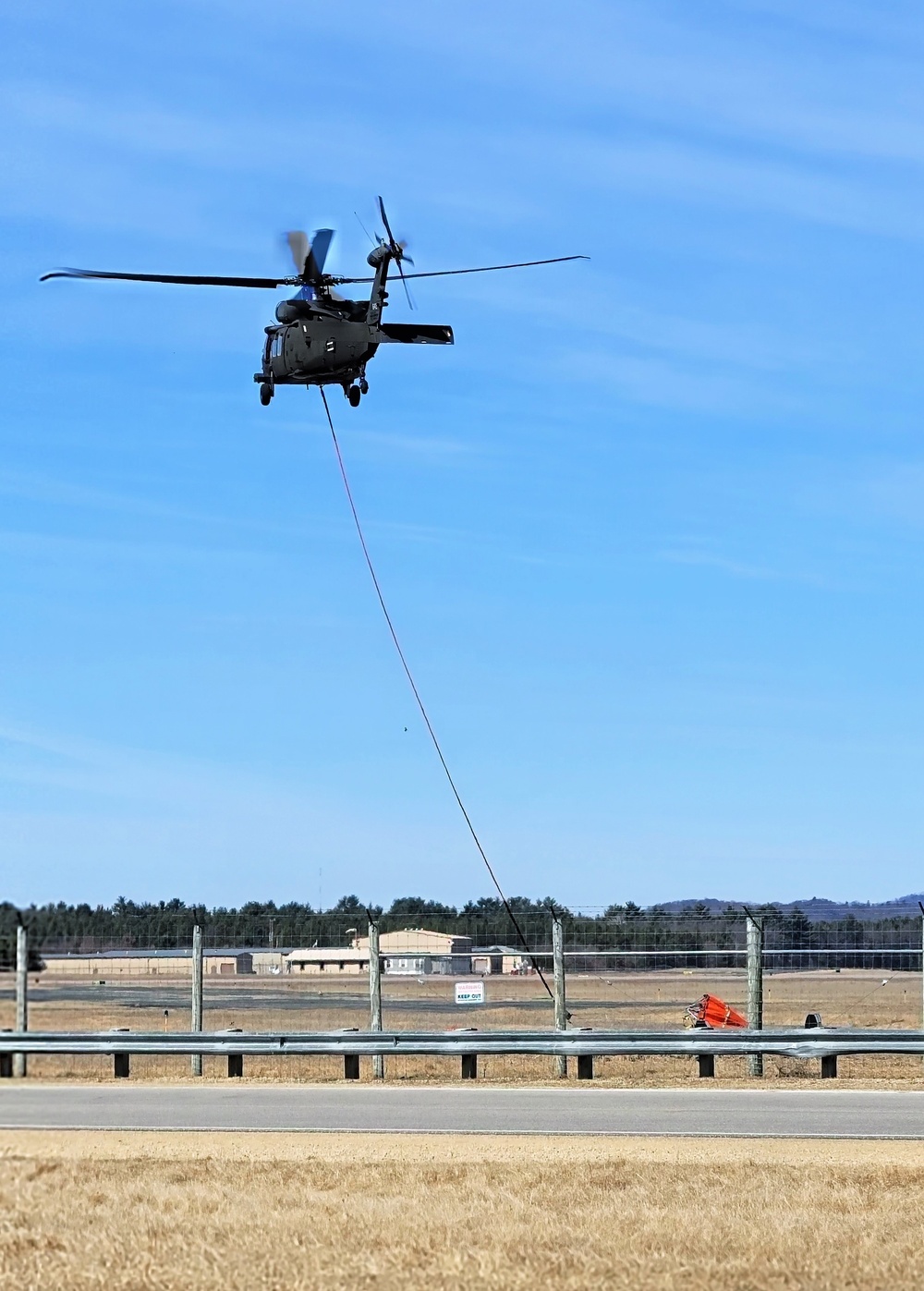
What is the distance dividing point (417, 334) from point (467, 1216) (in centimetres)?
1558

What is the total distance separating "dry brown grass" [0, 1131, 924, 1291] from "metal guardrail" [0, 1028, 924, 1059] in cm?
588

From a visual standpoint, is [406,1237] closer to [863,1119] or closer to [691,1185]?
[691,1185]

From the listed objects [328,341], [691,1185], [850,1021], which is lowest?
[850,1021]

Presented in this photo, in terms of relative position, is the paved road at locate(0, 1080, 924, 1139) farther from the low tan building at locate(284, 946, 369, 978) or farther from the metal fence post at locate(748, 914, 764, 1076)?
the low tan building at locate(284, 946, 369, 978)

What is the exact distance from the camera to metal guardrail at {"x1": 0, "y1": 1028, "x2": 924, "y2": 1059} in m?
20.2

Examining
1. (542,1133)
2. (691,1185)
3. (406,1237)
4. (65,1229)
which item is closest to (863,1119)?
(542,1133)

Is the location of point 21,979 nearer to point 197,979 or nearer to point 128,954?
point 128,954

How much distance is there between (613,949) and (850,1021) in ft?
49.7

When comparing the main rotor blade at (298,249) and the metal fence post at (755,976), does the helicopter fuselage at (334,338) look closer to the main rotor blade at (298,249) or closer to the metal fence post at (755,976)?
the main rotor blade at (298,249)

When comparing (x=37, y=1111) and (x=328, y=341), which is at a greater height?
(x=328, y=341)

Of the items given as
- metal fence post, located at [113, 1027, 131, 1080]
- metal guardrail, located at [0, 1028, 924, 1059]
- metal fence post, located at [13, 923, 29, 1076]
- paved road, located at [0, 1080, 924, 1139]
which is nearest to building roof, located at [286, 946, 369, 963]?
metal guardrail, located at [0, 1028, 924, 1059]

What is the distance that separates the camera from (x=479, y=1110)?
1734 cm

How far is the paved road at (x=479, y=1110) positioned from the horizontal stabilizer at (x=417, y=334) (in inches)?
398

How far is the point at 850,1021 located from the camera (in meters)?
37.5
